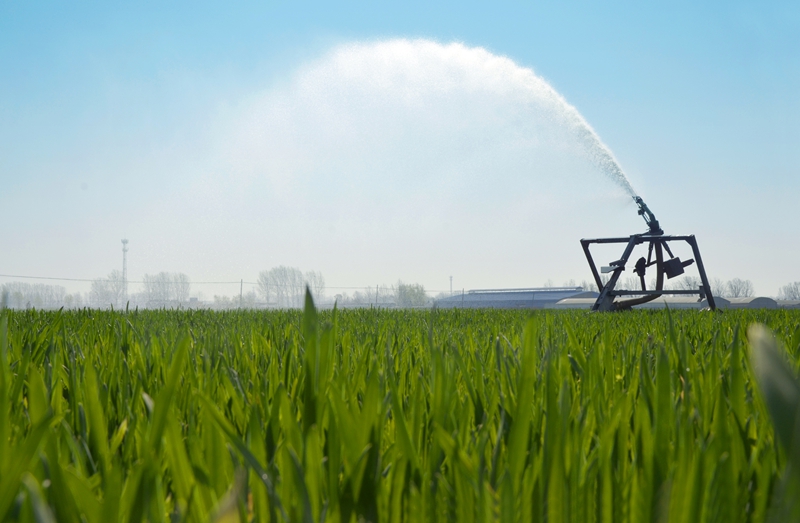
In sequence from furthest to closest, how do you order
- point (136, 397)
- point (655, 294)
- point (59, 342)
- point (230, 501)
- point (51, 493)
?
point (655, 294) → point (59, 342) → point (136, 397) → point (51, 493) → point (230, 501)

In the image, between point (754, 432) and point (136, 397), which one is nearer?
point (754, 432)

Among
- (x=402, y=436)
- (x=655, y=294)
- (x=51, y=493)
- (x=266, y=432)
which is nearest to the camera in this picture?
(x=51, y=493)

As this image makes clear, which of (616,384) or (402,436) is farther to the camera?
(616,384)

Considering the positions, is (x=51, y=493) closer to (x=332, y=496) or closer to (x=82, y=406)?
(x=332, y=496)

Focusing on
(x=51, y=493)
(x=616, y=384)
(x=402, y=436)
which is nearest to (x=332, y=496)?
(x=402, y=436)

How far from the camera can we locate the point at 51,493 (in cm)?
35

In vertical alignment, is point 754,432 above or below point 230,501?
below

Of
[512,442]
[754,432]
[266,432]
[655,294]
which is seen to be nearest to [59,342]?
[266,432]

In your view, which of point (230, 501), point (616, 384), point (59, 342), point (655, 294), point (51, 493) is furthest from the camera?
point (655, 294)

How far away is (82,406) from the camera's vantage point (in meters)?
0.72

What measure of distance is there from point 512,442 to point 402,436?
0.30 ft

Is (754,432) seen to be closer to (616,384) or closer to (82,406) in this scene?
(616,384)

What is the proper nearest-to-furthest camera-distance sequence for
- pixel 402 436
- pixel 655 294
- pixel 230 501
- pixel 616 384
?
pixel 230 501
pixel 402 436
pixel 616 384
pixel 655 294

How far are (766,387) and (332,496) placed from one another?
12.6 inches
